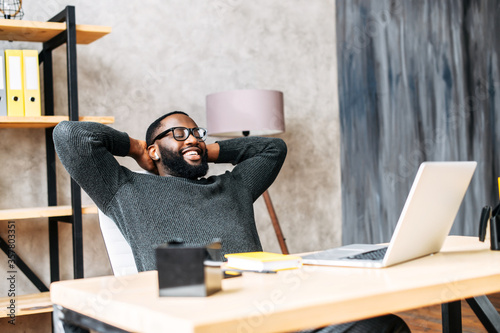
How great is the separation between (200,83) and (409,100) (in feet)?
4.50

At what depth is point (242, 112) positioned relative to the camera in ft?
10.3

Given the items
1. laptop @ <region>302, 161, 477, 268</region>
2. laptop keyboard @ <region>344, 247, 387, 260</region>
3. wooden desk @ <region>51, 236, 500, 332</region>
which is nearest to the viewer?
wooden desk @ <region>51, 236, 500, 332</region>

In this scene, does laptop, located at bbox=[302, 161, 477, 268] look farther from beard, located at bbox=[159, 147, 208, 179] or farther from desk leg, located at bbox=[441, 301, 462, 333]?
beard, located at bbox=[159, 147, 208, 179]

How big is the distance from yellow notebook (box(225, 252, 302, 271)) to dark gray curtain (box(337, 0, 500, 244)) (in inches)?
92.2

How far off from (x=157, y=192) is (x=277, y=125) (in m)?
1.43

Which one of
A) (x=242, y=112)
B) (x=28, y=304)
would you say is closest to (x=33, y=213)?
(x=28, y=304)

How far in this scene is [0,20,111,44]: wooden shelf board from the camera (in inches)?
98.6

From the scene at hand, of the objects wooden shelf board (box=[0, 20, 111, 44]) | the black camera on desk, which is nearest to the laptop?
the black camera on desk

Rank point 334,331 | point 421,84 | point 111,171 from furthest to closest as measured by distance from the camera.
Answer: point 421,84, point 111,171, point 334,331

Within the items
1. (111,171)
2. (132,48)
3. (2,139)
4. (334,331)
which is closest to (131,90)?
(132,48)

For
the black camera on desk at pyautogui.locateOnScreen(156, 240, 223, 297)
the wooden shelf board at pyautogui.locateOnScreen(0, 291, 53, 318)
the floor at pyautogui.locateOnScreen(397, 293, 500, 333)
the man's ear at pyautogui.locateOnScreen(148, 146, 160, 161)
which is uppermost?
the man's ear at pyautogui.locateOnScreen(148, 146, 160, 161)

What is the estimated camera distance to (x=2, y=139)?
2.87 m

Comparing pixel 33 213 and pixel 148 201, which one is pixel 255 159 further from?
pixel 33 213

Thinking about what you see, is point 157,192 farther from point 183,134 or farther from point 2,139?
point 2,139
